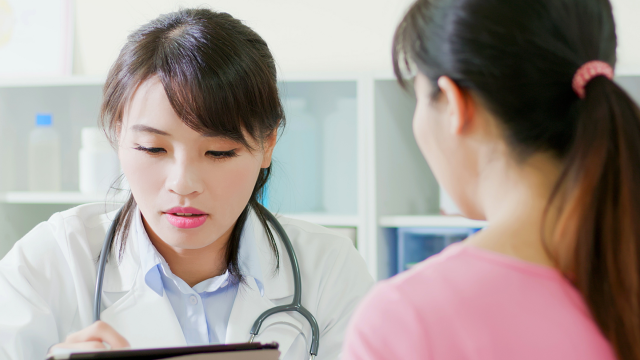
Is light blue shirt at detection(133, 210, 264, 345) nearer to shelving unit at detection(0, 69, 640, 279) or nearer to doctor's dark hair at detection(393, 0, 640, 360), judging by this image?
shelving unit at detection(0, 69, 640, 279)

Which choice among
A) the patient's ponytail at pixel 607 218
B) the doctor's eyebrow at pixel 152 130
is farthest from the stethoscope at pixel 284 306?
the patient's ponytail at pixel 607 218

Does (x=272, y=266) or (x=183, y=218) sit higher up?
(x=183, y=218)

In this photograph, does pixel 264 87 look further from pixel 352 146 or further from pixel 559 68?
pixel 352 146

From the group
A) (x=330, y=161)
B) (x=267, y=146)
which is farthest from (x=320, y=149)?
(x=267, y=146)

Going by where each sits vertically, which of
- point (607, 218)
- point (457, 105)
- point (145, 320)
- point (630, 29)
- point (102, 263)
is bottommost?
point (145, 320)

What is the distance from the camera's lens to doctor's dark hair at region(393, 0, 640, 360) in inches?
17.8

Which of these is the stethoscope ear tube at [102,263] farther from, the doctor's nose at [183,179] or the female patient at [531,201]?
the female patient at [531,201]

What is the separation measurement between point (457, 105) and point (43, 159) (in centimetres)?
164

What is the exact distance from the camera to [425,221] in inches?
59.9

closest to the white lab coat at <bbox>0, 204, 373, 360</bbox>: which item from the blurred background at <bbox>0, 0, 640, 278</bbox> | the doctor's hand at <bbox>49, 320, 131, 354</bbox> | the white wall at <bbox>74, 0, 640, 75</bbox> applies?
the doctor's hand at <bbox>49, 320, 131, 354</bbox>

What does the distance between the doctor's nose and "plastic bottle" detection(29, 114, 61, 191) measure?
110 centimetres

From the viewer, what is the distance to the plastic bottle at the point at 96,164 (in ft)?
5.55

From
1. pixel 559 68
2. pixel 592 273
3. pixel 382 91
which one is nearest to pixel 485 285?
pixel 592 273

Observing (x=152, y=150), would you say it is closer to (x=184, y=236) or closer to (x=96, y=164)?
(x=184, y=236)
